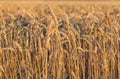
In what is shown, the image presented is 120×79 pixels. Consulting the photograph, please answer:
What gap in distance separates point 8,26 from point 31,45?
403mm

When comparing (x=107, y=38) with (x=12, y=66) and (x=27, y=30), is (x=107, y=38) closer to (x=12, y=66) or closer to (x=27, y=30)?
(x=27, y=30)

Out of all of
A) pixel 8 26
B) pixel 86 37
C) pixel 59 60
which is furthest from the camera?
pixel 8 26

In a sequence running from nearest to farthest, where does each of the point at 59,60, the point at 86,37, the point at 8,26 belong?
the point at 59,60, the point at 86,37, the point at 8,26

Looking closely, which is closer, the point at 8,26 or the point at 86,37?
the point at 86,37

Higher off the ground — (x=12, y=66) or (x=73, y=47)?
(x=73, y=47)

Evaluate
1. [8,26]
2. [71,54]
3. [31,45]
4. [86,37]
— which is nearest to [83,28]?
[86,37]

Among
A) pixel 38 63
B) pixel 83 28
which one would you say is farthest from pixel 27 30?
pixel 83 28

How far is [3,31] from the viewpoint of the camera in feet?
8.04

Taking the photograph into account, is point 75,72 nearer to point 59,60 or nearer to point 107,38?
point 59,60

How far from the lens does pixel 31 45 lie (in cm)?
247

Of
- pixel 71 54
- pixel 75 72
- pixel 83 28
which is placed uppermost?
pixel 83 28

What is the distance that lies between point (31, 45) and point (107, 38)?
0.71m

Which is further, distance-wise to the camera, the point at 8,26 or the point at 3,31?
the point at 8,26

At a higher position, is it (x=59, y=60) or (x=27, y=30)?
(x=27, y=30)
